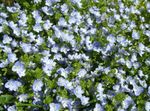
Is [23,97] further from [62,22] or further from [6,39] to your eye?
[62,22]

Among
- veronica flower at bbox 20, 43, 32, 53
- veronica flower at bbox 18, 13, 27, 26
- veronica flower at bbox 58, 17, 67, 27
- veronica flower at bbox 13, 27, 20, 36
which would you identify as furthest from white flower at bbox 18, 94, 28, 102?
veronica flower at bbox 58, 17, 67, 27

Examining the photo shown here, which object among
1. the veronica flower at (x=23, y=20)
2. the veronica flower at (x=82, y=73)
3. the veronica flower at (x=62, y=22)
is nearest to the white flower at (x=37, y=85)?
the veronica flower at (x=82, y=73)

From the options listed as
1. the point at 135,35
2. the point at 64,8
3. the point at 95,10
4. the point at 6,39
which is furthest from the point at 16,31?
the point at 135,35

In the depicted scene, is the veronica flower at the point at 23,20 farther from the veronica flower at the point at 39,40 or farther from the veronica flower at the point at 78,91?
the veronica flower at the point at 78,91

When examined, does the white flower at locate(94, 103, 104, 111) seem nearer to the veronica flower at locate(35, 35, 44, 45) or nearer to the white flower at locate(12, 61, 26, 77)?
the white flower at locate(12, 61, 26, 77)

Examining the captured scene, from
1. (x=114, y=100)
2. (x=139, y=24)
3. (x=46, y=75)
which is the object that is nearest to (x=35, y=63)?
(x=46, y=75)
